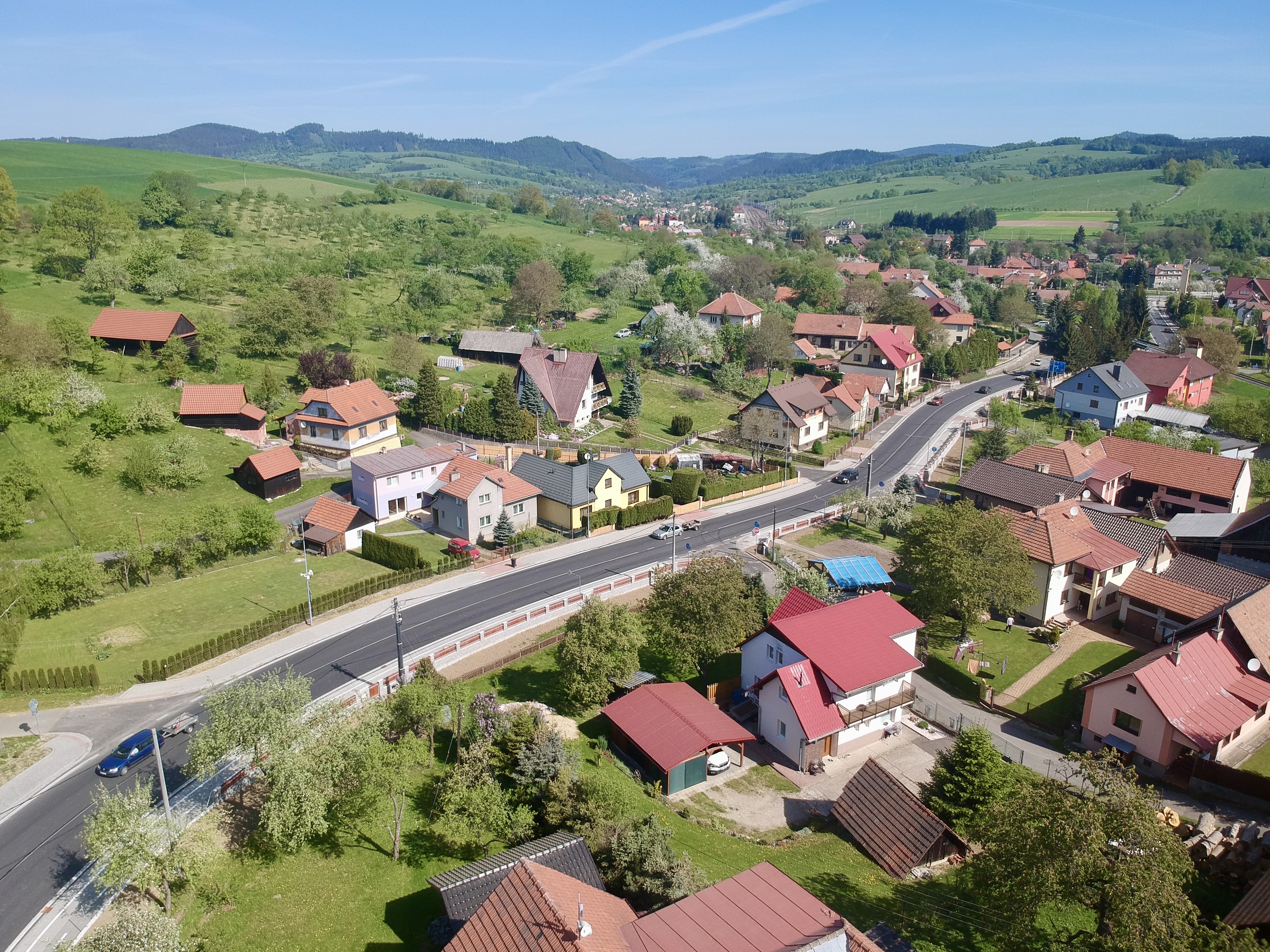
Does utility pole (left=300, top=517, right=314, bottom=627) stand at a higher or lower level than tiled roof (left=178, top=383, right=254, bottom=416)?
Result: lower

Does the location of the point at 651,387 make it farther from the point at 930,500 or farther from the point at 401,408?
the point at 930,500

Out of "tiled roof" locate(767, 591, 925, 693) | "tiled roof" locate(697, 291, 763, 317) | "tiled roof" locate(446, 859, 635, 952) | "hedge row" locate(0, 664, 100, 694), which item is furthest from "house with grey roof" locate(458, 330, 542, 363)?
"tiled roof" locate(446, 859, 635, 952)

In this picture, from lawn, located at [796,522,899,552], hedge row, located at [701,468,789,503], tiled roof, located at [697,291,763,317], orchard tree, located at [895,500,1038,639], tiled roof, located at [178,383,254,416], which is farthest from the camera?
tiled roof, located at [697,291,763,317]

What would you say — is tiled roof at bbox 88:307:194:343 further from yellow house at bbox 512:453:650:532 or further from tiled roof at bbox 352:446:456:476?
yellow house at bbox 512:453:650:532

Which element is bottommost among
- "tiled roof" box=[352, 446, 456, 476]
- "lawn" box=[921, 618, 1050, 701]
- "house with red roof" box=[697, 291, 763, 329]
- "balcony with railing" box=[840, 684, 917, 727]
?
"lawn" box=[921, 618, 1050, 701]

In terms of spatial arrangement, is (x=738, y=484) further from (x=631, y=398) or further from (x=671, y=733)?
(x=671, y=733)

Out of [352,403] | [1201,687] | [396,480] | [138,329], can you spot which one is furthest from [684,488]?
[138,329]
